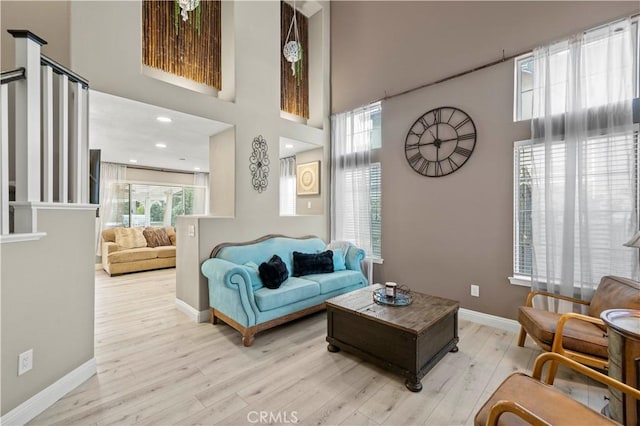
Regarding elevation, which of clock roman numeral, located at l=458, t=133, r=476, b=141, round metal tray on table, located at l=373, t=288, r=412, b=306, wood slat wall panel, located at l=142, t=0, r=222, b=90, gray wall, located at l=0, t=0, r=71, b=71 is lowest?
round metal tray on table, located at l=373, t=288, r=412, b=306

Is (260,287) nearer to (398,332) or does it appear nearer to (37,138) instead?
(398,332)

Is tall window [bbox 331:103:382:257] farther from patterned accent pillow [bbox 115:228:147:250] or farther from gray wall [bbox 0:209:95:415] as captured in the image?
patterned accent pillow [bbox 115:228:147:250]

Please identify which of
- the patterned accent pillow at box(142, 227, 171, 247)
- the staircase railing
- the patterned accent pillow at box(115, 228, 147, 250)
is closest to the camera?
the staircase railing

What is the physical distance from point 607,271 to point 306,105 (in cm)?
446

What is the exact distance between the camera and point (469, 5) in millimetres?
3256

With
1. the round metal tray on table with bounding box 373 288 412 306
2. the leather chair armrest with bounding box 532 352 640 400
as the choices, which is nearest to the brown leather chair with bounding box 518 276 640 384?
the leather chair armrest with bounding box 532 352 640 400

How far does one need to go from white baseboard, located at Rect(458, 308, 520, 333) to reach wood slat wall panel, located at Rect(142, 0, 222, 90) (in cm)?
431

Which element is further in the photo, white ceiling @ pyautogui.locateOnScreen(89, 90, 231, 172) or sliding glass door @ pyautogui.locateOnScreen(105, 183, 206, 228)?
sliding glass door @ pyautogui.locateOnScreen(105, 183, 206, 228)

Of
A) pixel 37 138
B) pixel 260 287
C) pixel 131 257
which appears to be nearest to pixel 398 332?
pixel 260 287

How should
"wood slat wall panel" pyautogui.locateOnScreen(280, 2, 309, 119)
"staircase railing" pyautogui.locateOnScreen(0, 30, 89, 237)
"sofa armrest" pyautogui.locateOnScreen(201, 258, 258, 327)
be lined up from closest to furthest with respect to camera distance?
1. "staircase railing" pyautogui.locateOnScreen(0, 30, 89, 237)
2. "sofa armrest" pyautogui.locateOnScreen(201, 258, 258, 327)
3. "wood slat wall panel" pyautogui.locateOnScreen(280, 2, 309, 119)

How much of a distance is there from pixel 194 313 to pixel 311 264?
1529mm

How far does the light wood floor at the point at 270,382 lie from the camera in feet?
5.73

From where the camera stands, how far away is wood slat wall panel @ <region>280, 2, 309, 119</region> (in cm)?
463

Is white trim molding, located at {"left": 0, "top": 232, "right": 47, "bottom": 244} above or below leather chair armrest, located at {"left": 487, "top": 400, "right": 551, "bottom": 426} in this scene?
above
